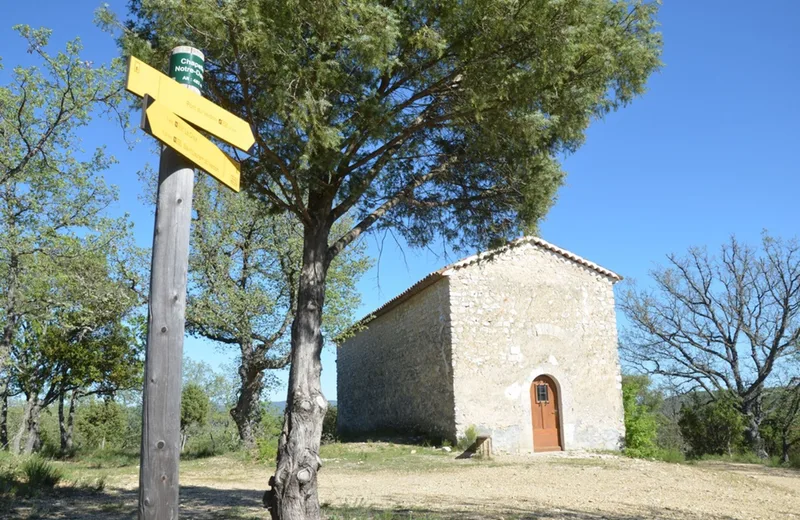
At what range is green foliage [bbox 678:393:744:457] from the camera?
759 inches

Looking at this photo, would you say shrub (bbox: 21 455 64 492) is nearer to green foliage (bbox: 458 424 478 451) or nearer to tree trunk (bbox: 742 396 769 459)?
green foliage (bbox: 458 424 478 451)

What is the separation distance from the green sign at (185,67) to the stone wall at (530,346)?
13054 millimetres

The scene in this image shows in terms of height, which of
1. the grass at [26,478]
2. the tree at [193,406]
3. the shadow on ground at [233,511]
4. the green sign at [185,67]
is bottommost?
the shadow on ground at [233,511]

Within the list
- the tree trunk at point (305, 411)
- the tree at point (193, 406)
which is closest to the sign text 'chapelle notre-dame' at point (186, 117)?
the tree trunk at point (305, 411)

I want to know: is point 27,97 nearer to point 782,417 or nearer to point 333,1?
point 333,1

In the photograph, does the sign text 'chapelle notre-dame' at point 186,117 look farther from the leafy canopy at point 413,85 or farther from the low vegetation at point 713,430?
the low vegetation at point 713,430

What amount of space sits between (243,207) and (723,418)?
1642 centimetres

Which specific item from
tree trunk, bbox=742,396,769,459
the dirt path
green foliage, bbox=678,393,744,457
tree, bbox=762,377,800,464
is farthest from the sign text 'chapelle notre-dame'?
tree, bbox=762,377,800,464

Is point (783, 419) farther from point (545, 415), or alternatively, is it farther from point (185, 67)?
point (185, 67)

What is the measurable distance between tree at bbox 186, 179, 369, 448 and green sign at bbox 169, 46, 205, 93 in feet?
44.0

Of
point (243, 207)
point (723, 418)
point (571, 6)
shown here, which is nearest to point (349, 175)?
point (571, 6)

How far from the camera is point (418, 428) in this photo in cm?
1773

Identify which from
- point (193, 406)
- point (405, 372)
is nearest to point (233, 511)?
point (405, 372)

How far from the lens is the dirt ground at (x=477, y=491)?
7.36 metres
